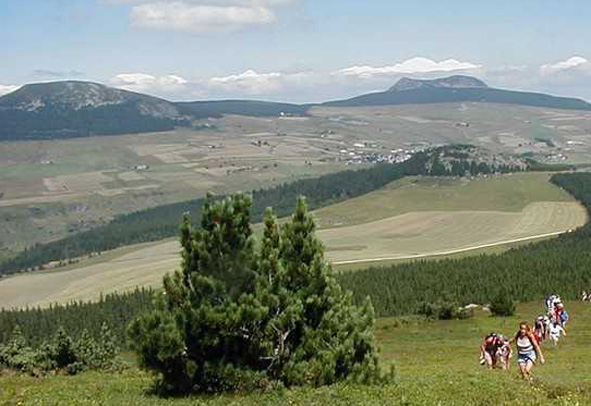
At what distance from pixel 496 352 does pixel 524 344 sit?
511 centimetres

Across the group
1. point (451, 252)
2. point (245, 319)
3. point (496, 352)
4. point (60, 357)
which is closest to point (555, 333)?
point (496, 352)

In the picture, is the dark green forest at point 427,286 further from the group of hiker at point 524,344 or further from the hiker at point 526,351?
the hiker at point 526,351

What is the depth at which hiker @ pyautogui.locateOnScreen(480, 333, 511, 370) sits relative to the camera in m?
32.0

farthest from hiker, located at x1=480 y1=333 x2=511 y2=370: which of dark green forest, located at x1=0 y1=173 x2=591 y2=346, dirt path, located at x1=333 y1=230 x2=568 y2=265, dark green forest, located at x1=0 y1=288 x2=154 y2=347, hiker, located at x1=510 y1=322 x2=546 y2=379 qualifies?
dirt path, located at x1=333 y1=230 x2=568 y2=265

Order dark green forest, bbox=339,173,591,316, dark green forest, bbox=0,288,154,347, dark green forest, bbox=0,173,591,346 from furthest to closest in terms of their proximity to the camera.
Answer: dark green forest, bbox=0,288,154,347
dark green forest, bbox=0,173,591,346
dark green forest, bbox=339,173,591,316

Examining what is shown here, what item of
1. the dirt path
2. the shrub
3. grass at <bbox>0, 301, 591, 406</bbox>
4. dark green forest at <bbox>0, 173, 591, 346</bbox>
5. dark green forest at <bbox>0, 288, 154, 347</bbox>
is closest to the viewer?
grass at <bbox>0, 301, 591, 406</bbox>

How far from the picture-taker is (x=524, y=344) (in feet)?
89.3

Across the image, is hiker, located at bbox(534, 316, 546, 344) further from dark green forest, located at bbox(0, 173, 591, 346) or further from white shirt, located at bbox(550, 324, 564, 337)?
dark green forest, located at bbox(0, 173, 591, 346)

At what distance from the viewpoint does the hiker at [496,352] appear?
3198 centimetres

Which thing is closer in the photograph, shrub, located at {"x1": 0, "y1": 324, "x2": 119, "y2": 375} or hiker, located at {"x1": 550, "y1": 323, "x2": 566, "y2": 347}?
shrub, located at {"x1": 0, "y1": 324, "x2": 119, "y2": 375}

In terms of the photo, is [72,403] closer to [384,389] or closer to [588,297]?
[384,389]

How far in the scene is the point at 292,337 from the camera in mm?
25188

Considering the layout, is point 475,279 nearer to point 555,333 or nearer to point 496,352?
point 555,333

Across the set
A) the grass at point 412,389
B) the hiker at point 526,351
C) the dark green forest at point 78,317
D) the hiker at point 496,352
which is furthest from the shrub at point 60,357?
the dark green forest at point 78,317
